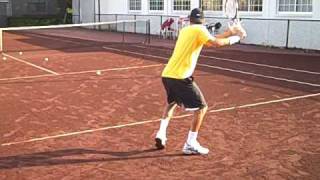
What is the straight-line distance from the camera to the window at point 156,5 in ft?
105

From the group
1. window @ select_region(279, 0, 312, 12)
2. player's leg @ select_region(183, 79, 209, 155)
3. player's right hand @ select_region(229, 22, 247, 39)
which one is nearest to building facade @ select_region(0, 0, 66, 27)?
window @ select_region(279, 0, 312, 12)

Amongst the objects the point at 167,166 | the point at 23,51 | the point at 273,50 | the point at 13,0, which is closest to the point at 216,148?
the point at 167,166

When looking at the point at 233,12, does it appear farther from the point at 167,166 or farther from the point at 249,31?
the point at 249,31

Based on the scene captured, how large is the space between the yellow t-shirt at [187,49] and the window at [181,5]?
885 inches

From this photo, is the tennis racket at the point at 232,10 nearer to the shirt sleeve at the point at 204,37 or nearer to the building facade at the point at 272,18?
the shirt sleeve at the point at 204,37

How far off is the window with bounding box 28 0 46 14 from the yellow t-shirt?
145ft

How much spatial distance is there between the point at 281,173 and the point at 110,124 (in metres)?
3.35

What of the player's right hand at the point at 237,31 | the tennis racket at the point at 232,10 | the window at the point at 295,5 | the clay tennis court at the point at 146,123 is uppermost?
the window at the point at 295,5

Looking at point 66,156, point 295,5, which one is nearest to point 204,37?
point 66,156

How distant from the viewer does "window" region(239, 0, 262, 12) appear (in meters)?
23.5

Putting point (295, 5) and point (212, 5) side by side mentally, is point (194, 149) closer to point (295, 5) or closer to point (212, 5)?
point (295, 5)

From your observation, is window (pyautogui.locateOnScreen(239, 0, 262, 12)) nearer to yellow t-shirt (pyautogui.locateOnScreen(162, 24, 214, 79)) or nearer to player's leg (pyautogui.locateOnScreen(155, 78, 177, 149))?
player's leg (pyautogui.locateOnScreen(155, 78, 177, 149))

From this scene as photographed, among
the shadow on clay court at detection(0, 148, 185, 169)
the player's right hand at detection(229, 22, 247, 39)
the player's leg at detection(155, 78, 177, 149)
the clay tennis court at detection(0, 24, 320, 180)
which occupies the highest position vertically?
the player's right hand at detection(229, 22, 247, 39)

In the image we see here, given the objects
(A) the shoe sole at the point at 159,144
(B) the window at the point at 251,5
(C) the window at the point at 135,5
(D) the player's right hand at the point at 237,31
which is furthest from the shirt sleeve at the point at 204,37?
(C) the window at the point at 135,5
